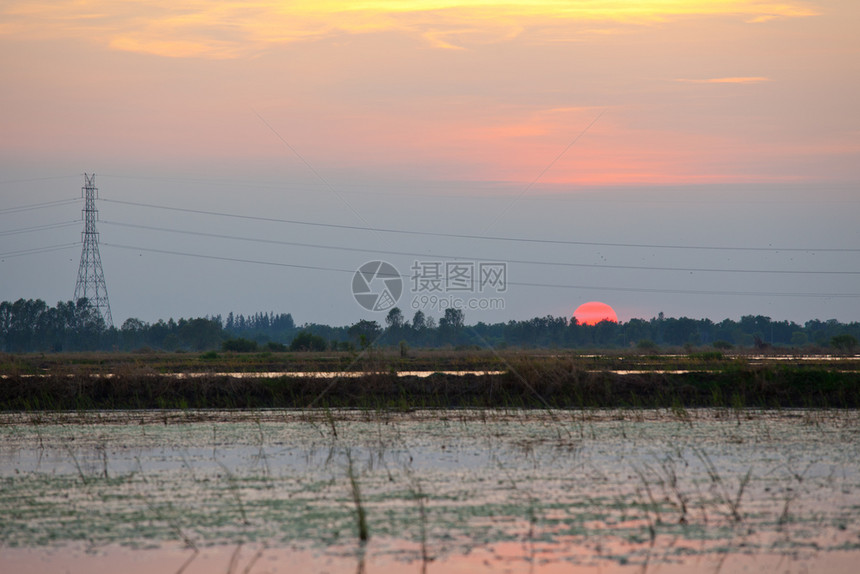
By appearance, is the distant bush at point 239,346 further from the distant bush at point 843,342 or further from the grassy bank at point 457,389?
the grassy bank at point 457,389

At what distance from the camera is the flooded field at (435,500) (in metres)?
8.81

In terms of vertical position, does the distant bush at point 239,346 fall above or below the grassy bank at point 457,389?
above

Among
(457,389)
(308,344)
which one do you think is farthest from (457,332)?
(457,389)

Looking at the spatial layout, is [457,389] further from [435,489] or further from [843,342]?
[843,342]

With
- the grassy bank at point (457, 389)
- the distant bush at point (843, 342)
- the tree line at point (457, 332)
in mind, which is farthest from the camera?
the tree line at point (457, 332)

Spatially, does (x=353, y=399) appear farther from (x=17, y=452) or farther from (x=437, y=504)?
(x=437, y=504)

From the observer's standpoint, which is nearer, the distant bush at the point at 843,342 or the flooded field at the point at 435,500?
the flooded field at the point at 435,500

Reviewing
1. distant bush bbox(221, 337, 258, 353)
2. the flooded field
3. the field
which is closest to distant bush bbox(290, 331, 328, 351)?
distant bush bbox(221, 337, 258, 353)

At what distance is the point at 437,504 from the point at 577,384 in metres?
16.1

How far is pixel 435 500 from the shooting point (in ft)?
37.0

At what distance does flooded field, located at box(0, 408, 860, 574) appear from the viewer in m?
8.81

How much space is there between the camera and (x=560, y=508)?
35.0 feet

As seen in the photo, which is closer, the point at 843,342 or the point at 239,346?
the point at 843,342

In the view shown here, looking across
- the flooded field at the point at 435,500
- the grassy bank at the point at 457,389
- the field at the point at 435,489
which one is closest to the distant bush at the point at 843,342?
the grassy bank at the point at 457,389
